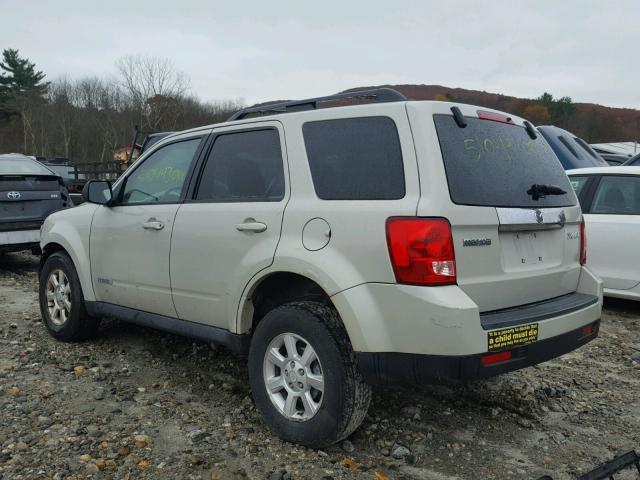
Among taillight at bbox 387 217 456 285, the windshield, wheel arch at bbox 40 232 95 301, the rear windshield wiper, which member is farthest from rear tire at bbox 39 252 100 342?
the windshield

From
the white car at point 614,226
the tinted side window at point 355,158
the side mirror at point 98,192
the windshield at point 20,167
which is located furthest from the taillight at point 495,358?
the windshield at point 20,167

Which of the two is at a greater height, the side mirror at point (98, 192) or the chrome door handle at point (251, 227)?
the side mirror at point (98, 192)

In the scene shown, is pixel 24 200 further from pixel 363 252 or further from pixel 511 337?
pixel 511 337

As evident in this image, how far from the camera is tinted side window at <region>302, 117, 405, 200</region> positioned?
279 centimetres

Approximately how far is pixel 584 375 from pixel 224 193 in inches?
117

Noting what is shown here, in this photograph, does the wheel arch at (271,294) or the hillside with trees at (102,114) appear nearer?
the wheel arch at (271,294)

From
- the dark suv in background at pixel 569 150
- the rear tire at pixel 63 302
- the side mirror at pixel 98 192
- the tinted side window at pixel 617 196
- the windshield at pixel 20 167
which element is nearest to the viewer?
the side mirror at pixel 98 192

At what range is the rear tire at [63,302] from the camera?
4.66 metres

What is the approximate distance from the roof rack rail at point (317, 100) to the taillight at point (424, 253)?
749mm

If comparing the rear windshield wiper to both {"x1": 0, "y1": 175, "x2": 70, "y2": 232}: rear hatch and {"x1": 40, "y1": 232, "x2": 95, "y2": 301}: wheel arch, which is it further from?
{"x1": 0, "y1": 175, "x2": 70, "y2": 232}: rear hatch

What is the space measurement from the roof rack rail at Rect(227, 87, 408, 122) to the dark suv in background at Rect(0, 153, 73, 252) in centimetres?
523

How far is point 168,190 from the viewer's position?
3996 mm

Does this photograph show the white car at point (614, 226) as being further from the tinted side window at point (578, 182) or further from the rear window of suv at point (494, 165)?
the rear window of suv at point (494, 165)

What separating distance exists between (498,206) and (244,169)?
1.53 m
